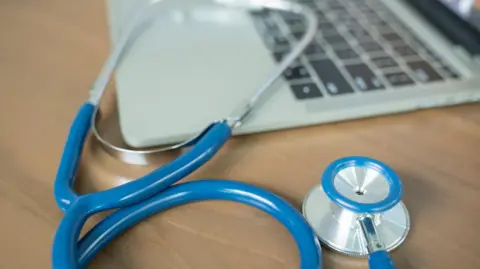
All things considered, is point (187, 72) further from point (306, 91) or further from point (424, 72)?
point (424, 72)

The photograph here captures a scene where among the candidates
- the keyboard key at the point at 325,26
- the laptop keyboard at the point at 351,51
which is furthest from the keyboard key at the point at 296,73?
the keyboard key at the point at 325,26

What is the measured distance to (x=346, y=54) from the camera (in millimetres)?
638

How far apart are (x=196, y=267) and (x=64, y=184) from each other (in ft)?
0.43

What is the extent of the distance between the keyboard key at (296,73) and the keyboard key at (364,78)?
2.0 inches

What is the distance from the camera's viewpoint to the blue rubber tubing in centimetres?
40

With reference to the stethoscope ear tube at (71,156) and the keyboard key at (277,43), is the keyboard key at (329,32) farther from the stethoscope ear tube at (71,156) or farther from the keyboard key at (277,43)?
the stethoscope ear tube at (71,156)

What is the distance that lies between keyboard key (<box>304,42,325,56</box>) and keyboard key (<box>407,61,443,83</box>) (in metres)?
0.10

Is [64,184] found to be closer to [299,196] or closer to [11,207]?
[11,207]

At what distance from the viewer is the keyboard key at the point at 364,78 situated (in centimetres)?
58

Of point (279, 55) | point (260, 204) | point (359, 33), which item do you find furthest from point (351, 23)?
point (260, 204)

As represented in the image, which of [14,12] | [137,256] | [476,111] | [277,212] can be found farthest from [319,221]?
[14,12]

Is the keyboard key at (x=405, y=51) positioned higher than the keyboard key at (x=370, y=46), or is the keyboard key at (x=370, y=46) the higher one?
the keyboard key at (x=370, y=46)

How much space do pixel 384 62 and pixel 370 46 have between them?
0.04 m

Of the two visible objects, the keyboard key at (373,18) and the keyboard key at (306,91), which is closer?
the keyboard key at (306,91)
